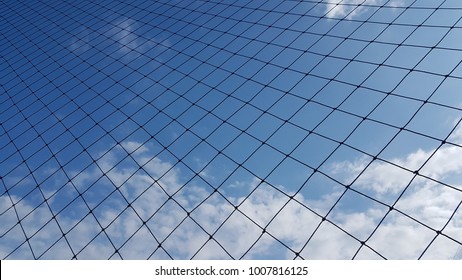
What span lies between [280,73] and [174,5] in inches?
194

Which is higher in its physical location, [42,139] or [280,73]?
[280,73]

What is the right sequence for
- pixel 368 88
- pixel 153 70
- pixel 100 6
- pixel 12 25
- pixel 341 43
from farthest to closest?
pixel 12 25 < pixel 100 6 < pixel 153 70 < pixel 341 43 < pixel 368 88

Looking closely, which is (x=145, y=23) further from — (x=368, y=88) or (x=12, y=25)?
(x=368, y=88)

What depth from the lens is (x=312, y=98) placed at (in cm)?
648

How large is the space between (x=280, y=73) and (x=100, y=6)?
7621 millimetres

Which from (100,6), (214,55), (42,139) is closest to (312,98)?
(214,55)

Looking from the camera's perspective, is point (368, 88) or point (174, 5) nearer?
point (368, 88)
